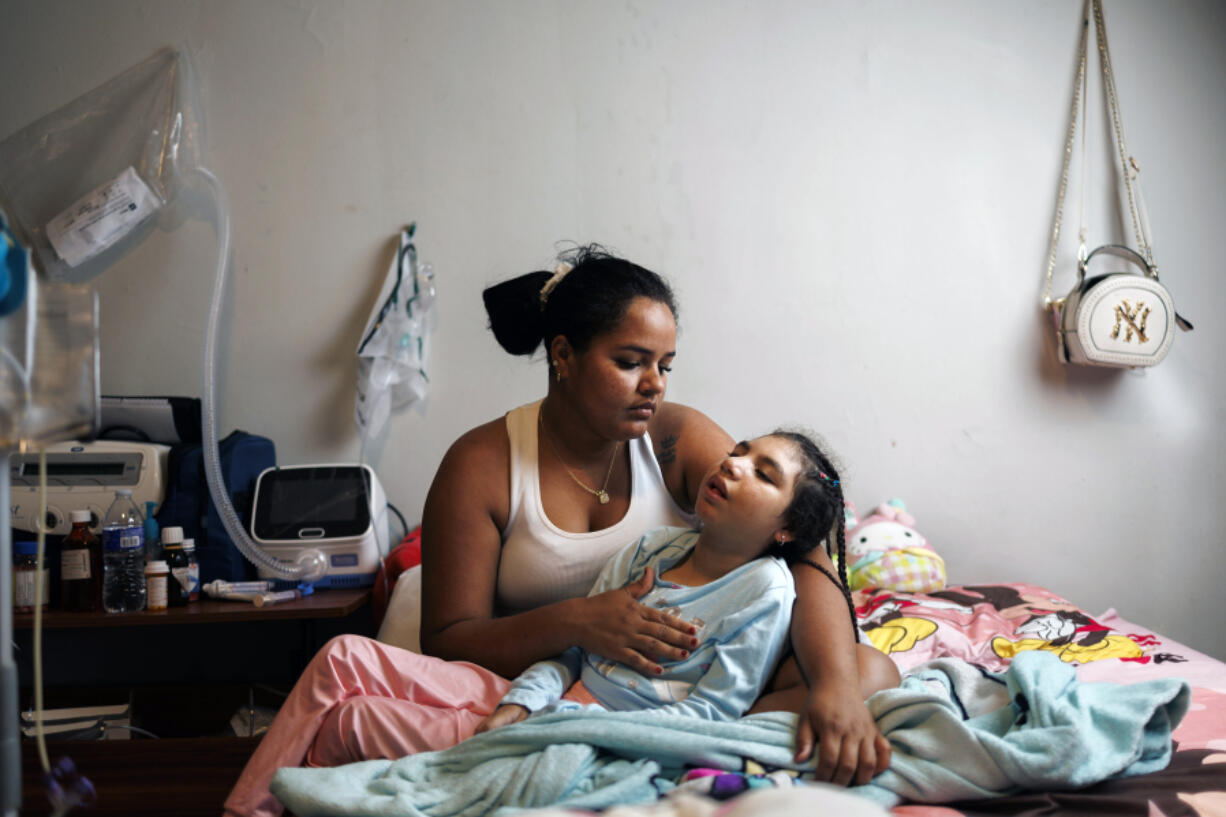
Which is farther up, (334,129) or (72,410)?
(334,129)

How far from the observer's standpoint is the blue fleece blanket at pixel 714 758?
100cm

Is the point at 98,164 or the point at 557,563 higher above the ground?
the point at 98,164

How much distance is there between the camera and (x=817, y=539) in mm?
1468

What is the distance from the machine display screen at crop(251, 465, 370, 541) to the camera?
2.21 m

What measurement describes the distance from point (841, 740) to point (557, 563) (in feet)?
2.12

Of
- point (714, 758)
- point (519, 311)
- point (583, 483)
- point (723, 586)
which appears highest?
point (519, 311)

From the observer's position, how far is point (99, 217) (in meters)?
2.38

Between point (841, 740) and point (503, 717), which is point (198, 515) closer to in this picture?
point (503, 717)

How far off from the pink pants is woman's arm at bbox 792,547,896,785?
47 centimetres

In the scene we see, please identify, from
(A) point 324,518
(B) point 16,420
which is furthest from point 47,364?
(A) point 324,518

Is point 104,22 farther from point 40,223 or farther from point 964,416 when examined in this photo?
point 964,416

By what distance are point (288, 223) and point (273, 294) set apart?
207 millimetres

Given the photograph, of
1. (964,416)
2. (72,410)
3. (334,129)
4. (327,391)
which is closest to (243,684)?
(327,391)

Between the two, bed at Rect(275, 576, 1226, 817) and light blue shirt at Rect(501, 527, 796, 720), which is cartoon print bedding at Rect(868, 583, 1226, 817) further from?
light blue shirt at Rect(501, 527, 796, 720)
